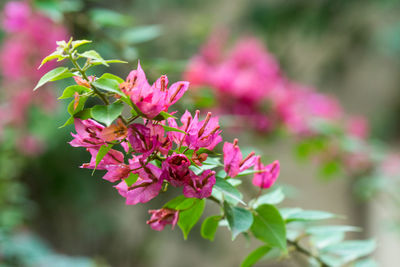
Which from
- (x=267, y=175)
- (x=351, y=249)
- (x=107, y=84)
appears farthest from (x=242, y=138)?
(x=107, y=84)

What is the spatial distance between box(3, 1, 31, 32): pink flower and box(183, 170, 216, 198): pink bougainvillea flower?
0.75 metres

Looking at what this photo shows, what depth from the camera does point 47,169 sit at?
1957 mm

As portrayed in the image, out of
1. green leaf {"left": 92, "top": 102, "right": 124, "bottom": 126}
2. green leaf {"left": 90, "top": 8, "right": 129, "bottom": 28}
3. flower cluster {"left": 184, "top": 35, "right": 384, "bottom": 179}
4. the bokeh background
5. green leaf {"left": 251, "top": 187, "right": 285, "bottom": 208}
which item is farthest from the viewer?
the bokeh background

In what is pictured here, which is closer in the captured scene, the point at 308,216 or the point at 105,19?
the point at 308,216

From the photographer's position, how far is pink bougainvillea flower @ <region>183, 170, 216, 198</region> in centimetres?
29

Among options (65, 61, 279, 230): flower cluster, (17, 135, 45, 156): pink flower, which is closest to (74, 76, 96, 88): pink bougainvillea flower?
(65, 61, 279, 230): flower cluster

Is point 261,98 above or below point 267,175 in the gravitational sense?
above

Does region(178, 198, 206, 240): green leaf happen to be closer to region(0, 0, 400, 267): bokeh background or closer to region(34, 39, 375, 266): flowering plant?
region(34, 39, 375, 266): flowering plant

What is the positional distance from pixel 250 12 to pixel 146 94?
2.10 m

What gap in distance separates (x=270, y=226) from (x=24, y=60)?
2.91 ft

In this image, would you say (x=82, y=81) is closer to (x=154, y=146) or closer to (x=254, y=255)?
(x=154, y=146)

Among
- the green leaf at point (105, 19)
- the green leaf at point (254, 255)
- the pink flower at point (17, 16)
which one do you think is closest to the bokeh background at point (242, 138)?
the pink flower at point (17, 16)

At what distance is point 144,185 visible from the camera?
292 millimetres

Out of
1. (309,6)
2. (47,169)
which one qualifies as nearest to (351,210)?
(309,6)
